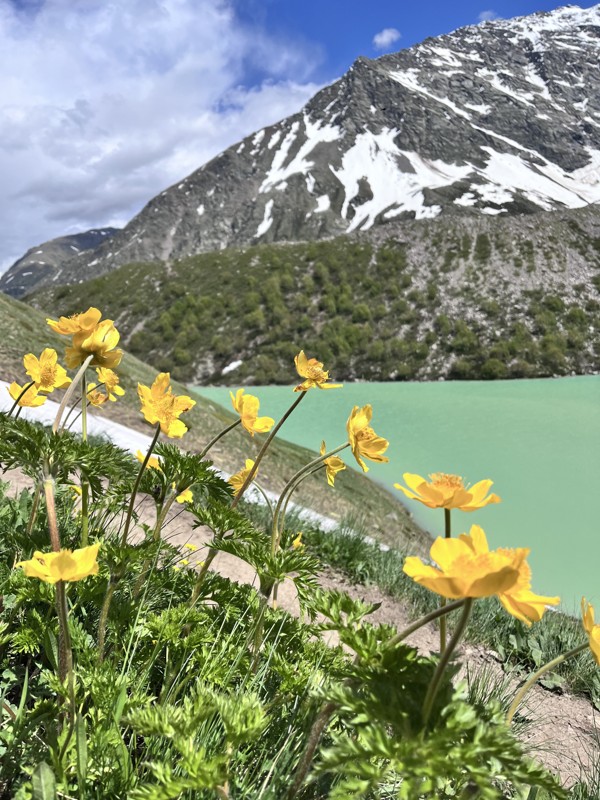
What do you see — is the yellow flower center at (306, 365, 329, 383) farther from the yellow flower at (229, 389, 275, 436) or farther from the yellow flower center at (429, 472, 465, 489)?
the yellow flower center at (429, 472, 465, 489)

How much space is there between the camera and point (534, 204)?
408 ft

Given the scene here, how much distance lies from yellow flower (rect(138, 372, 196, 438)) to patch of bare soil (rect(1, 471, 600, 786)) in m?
0.42

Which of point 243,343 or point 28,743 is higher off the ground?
point 243,343

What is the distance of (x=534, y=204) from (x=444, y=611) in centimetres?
14436

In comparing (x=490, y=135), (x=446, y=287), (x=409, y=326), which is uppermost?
(x=490, y=135)

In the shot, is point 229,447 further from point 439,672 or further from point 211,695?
point 439,672

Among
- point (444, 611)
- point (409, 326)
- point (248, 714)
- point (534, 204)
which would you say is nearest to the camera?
point (444, 611)

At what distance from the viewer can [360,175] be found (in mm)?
150875

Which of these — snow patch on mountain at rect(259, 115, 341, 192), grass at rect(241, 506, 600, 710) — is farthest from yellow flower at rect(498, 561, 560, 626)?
snow patch on mountain at rect(259, 115, 341, 192)

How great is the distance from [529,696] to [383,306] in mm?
49456

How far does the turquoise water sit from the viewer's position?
1013 centimetres

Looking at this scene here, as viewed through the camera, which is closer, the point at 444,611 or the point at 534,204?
the point at 444,611

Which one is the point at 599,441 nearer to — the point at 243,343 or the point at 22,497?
the point at 22,497

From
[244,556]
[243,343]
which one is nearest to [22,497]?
[244,556]
